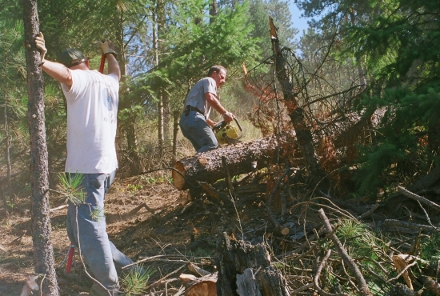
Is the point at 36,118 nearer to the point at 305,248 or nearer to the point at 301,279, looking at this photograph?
the point at 301,279

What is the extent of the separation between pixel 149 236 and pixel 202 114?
224 cm

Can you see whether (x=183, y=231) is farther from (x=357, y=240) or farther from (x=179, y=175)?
(x=357, y=240)

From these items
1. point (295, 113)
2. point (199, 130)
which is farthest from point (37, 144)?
point (199, 130)

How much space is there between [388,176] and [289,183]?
1194 mm

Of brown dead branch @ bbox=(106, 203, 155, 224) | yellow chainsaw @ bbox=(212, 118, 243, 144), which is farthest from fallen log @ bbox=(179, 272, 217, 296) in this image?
yellow chainsaw @ bbox=(212, 118, 243, 144)

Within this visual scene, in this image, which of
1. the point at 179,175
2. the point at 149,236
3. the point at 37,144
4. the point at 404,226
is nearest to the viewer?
the point at 37,144

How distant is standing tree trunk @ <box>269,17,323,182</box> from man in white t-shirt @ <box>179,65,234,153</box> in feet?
4.81

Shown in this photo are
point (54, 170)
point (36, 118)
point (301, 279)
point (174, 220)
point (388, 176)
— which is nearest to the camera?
point (36, 118)

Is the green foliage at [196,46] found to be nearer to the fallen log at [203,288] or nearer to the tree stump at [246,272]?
the fallen log at [203,288]

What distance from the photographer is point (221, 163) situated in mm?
6438

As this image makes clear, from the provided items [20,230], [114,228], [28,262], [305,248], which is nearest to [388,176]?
[305,248]

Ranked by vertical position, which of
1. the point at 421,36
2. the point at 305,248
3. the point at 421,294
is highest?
the point at 421,36

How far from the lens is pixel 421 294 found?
3184 mm

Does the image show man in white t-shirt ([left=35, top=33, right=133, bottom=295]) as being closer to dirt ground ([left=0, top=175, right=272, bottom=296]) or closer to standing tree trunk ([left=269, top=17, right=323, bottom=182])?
A: dirt ground ([left=0, top=175, right=272, bottom=296])
